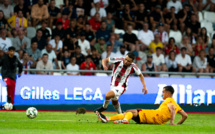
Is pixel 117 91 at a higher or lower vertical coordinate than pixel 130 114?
higher

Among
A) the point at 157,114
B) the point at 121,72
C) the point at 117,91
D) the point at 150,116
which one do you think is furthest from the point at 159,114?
the point at 121,72

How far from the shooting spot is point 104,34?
22391 mm

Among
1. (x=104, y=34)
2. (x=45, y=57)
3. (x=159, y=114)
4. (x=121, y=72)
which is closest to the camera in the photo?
(x=159, y=114)

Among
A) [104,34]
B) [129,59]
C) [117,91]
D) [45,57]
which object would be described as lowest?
[117,91]

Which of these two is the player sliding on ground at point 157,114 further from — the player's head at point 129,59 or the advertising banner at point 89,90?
the advertising banner at point 89,90

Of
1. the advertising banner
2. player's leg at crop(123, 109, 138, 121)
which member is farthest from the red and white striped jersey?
the advertising banner

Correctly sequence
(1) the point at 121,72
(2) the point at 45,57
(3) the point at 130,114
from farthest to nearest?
(2) the point at 45,57
(1) the point at 121,72
(3) the point at 130,114

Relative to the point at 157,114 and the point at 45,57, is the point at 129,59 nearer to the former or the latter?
the point at 157,114

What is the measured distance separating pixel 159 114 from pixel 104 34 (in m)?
11.4

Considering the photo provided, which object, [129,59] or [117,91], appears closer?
[129,59]

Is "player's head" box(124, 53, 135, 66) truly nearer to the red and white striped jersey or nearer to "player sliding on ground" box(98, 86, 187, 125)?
the red and white striped jersey

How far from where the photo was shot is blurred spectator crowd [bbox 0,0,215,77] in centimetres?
2022

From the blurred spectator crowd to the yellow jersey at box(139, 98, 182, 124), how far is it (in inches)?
343

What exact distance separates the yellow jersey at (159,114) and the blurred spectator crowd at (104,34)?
8.72 m
